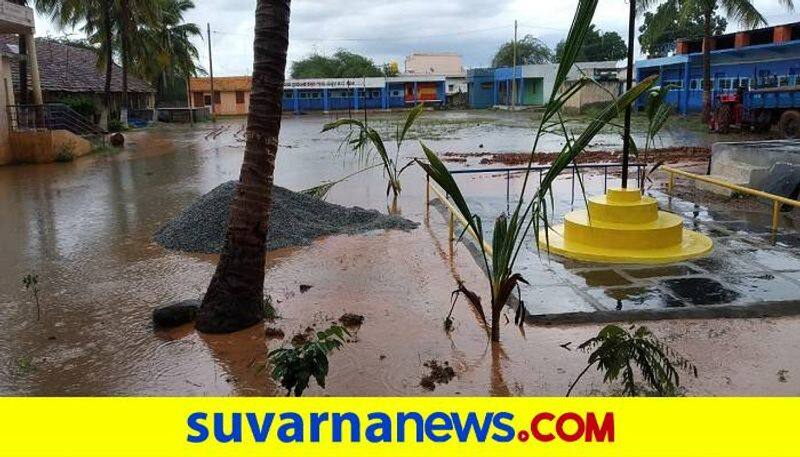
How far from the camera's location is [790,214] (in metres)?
9.77

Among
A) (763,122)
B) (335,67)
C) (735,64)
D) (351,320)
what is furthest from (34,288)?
(335,67)

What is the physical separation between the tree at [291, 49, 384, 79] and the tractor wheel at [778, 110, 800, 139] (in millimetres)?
51112

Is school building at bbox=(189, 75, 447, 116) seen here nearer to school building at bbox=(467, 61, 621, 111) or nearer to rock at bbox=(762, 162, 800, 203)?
school building at bbox=(467, 61, 621, 111)

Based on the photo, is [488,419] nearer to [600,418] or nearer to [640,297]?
[600,418]

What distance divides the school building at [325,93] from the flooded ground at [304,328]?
47.9 meters

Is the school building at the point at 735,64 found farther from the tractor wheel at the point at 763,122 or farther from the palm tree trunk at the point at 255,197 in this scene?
the palm tree trunk at the point at 255,197

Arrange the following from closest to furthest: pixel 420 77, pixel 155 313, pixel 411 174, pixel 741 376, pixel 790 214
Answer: pixel 741 376, pixel 155 313, pixel 790 214, pixel 411 174, pixel 420 77

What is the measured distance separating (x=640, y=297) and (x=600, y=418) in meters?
3.40

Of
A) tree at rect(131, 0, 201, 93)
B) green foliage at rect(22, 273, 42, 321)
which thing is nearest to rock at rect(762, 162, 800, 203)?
green foliage at rect(22, 273, 42, 321)

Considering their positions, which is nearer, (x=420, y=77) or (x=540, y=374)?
(x=540, y=374)

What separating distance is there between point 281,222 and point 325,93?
51489 mm

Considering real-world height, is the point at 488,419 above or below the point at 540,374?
above

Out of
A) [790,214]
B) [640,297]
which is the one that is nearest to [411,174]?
[790,214]

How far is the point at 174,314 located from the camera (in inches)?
226
